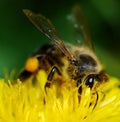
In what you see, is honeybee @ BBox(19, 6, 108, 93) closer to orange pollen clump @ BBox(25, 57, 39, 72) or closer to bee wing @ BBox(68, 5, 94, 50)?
orange pollen clump @ BBox(25, 57, 39, 72)

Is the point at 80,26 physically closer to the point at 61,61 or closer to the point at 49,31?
the point at 61,61

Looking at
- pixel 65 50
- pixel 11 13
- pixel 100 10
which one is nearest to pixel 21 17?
pixel 11 13

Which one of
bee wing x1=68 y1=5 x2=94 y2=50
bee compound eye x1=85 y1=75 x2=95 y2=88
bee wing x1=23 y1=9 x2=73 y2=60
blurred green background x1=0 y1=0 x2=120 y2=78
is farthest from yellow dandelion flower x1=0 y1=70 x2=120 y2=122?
blurred green background x1=0 y1=0 x2=120 y2=78

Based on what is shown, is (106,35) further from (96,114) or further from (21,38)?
(96,114)

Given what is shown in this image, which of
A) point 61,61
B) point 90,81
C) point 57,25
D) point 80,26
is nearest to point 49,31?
point 61,61

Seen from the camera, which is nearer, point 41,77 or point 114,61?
point 41,77
